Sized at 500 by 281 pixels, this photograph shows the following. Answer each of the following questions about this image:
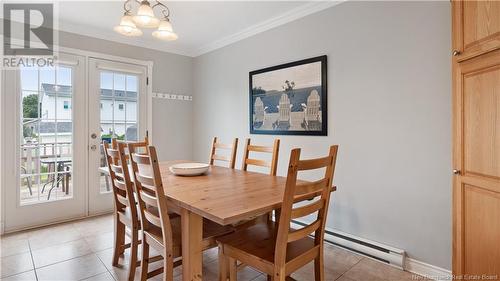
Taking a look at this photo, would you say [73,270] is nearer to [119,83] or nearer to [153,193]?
[153,193]

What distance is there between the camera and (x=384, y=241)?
7.22ft

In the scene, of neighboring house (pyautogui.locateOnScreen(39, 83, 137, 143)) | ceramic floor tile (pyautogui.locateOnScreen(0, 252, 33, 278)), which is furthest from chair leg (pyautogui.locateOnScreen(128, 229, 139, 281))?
neighboring house (pyautogui.locateOnScreen(39, 83, 137, 143))

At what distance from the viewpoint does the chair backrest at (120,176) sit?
1.67m

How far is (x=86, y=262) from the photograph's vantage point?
2.17 meters

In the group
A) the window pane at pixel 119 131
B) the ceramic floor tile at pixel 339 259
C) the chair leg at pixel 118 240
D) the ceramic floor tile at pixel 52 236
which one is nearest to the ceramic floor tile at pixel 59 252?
the ceramic floor tile at pixel 52 236

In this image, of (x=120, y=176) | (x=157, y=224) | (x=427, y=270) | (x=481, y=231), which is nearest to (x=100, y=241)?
(x=120, y=176)

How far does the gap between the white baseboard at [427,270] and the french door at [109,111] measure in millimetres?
3402

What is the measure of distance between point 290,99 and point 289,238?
1859mm

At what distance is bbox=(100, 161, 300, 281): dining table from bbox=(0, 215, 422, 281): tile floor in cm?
74

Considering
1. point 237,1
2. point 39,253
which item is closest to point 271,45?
point 237,1

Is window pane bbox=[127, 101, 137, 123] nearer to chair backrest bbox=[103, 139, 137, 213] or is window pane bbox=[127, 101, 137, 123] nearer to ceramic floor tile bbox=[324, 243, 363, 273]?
chair backrest bbox=[103, 139, 137, 213]

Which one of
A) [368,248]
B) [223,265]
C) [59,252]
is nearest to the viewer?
[223,265]

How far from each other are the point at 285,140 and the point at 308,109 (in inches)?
17.8

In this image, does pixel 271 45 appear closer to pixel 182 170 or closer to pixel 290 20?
pixel 290 20
